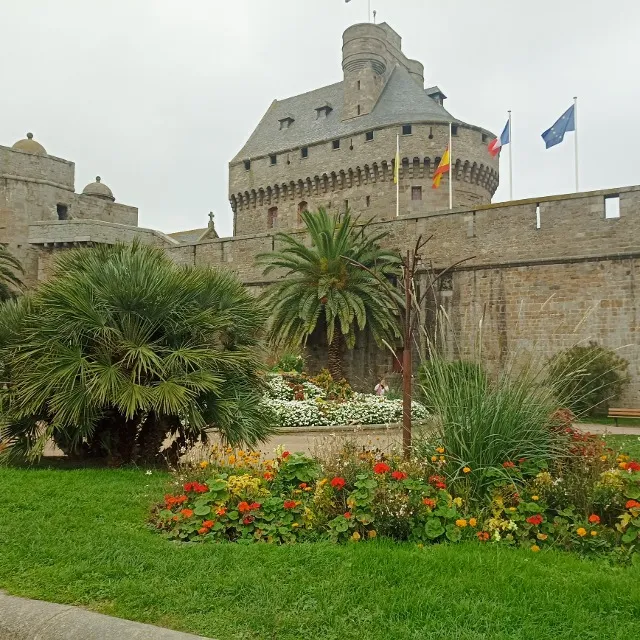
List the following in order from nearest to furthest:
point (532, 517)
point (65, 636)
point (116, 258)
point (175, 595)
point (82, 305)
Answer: point (65, 636), point (175, 595), point (532, 517), point (82, 305), point (116, 258)

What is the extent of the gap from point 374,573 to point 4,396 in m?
5.11

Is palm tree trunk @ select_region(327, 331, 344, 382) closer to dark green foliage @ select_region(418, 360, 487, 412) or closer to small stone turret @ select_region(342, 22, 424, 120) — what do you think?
dark green foliage @ select_region(418, 360, 487, 412)

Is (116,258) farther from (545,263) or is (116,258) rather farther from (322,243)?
(545,263)

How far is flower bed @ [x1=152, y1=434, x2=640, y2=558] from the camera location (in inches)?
166

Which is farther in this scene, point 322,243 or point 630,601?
point 322,243

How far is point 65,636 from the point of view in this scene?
303 centimetres

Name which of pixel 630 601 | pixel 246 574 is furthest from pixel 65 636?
pixel 630 601

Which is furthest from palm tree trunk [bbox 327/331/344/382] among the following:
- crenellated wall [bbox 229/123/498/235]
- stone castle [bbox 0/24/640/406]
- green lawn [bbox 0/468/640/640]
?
crenellated wall [bbox 229/123/498/235]

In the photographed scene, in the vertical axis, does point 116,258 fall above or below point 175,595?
above

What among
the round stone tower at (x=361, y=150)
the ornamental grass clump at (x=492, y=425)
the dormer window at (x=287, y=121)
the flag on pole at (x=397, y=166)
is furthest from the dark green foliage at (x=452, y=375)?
the dormer window at (x=287, y=121)

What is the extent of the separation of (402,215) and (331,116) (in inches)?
628

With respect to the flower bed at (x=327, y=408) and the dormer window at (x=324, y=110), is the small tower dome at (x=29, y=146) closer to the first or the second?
the dormer window at (x=324, y=110)

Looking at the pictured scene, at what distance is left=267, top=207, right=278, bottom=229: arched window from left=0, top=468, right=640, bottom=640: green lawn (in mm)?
31105

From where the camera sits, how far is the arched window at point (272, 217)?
34844 millimetres
